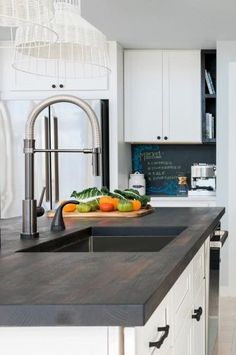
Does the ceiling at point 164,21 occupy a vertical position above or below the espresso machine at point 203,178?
above

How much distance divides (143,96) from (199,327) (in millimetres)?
3239

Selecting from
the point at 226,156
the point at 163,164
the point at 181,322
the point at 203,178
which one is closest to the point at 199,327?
the point at 181,322

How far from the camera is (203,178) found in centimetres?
535

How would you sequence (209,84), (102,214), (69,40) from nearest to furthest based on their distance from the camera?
(69,40) → (102,214) → (209,84)

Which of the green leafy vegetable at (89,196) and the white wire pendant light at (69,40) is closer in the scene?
the white wire pendant light at (69,40)

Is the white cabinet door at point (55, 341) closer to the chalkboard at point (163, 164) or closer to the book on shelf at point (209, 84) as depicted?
the book on shelf at point (209, 84)

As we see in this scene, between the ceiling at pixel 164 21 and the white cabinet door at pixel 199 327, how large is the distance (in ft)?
6.89

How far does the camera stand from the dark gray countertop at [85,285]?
3.34 ft

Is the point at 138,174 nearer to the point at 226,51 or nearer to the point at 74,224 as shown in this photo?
the point at 226,51

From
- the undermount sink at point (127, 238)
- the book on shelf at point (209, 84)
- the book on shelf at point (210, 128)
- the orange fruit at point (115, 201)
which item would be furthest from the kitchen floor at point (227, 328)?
the book on shelf at point (209, 84)

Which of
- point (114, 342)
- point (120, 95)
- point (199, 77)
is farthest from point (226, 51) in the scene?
point (114, 342)

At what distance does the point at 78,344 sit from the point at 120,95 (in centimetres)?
423

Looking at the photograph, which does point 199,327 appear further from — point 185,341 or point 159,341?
point 159,341

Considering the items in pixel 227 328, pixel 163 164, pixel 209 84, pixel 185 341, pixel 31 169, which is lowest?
pixel 227 328
